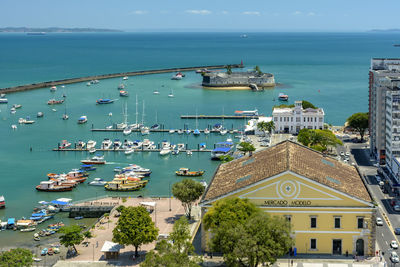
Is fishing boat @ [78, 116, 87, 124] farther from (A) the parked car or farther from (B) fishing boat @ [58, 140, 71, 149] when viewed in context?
(A) the parked car

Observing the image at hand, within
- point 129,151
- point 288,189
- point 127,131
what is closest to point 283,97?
point 127,131

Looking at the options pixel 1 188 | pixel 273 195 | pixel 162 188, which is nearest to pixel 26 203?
pixel 1 188

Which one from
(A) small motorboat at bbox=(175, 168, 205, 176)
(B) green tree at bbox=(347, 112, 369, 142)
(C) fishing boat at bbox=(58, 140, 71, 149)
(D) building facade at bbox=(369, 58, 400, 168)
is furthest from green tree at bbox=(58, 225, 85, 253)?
(B) green tree at bbox=(347, 112, 369, 142)

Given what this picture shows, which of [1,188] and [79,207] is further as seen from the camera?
[1,188]

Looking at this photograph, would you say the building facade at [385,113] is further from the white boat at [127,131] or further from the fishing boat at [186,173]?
the white boat at [127,131]

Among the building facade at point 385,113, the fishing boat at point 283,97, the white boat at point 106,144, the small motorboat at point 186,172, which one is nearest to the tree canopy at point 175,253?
the small motorboat at point 186,172

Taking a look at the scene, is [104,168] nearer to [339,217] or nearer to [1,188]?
[1,188]
